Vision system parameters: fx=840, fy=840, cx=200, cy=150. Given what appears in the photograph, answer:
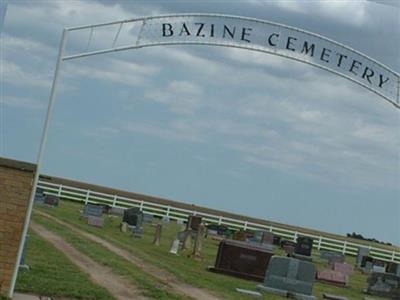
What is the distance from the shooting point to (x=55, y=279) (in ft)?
48.2

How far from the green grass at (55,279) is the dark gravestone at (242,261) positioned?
16.7 feet

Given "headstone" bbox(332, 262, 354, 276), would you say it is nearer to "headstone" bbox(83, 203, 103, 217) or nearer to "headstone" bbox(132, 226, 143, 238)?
"headstone" bbox(132, 226, 143, 238)

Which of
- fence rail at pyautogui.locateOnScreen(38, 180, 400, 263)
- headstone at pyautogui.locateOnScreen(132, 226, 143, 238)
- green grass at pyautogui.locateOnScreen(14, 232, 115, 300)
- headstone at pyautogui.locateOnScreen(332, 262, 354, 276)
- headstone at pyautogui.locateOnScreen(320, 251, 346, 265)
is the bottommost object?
green grass at pyautogui.locateOnScreen(14, 232, 115, 300)

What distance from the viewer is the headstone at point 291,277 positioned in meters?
18.3

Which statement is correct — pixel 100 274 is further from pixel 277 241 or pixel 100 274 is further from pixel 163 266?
pixel 277 241

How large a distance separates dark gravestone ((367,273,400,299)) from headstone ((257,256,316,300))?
6957mm

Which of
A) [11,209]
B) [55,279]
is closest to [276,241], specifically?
[55,279]

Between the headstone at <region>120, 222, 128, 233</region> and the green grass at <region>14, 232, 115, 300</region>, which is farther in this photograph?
the headstone at <region>120, 222, 128, 233</region>

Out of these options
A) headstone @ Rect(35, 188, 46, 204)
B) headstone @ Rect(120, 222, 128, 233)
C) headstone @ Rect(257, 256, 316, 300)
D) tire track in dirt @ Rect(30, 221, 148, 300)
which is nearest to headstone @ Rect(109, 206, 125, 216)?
headstone @ Rect(35, 188, 46, 204)

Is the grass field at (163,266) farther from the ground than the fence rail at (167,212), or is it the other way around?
the fence rail at (167,212)

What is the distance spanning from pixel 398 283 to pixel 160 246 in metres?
7.88

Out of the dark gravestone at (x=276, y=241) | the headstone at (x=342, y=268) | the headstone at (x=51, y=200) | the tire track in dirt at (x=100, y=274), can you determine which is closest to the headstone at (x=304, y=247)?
the dark gravestone at (x=276, y=241)

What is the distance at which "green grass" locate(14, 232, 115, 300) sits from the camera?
13.4m

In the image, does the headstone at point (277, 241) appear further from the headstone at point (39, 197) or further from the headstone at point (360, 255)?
the headstone at point (39, 197)
